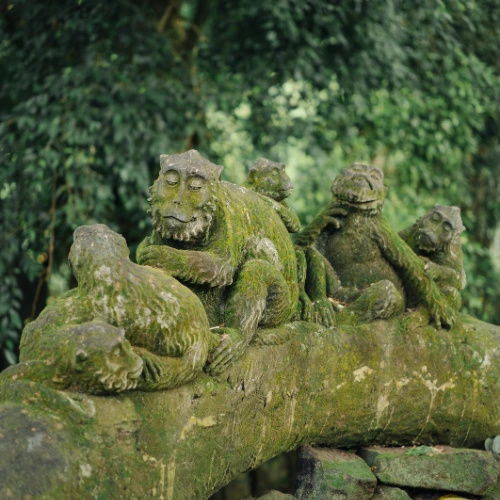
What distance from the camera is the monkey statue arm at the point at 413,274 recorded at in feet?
17.0

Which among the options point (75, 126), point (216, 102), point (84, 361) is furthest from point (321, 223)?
point (216, 102)

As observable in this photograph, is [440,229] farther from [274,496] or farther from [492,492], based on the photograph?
[274,496]

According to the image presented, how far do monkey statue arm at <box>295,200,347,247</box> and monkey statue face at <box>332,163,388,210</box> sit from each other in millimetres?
78

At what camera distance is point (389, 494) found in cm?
471

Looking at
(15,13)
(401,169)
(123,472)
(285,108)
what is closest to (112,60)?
(15,13)

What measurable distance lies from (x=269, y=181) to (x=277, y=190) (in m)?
0.07

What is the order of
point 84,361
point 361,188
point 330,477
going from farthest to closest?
point 361,188 < point 330,477 < point 84,361

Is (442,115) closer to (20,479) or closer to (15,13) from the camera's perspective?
(15,13)

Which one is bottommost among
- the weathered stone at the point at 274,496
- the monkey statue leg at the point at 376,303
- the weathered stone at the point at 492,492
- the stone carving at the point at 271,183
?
the weathered stone at the point at 492,492

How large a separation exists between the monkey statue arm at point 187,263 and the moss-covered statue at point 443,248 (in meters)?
1.73

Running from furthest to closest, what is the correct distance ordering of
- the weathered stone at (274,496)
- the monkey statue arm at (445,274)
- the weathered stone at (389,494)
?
the monkey statue arm at (445,274), the weathered stone at (389,494), the weathered stone at (274,496)

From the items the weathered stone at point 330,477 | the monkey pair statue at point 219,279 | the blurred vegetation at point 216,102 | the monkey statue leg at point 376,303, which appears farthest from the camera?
the blurred vegetation at point 216,102

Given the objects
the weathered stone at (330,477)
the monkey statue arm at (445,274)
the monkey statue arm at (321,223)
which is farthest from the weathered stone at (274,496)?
the monkey statue arm at (445,274)

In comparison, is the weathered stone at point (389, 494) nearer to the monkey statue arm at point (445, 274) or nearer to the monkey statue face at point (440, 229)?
the monkey statue arm at point (445, 274)
